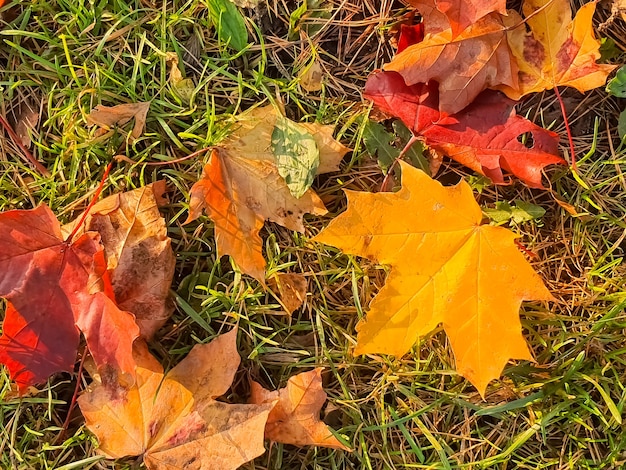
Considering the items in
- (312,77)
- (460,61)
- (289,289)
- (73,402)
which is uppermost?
(460,61)

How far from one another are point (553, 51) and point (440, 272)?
0.63 meters

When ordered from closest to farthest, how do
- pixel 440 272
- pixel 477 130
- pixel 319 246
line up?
pixel 440 272
pixel 477 130
pixel 319 246

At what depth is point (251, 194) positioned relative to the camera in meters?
1.54

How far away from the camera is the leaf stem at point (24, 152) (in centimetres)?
163

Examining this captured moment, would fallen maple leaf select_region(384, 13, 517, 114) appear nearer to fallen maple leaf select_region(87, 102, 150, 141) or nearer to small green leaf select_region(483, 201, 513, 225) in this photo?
small green leaf select_region(483, 201, 513, 225)

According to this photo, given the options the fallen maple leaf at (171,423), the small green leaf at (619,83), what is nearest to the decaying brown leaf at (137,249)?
the fallen maple leaf at (171,423)

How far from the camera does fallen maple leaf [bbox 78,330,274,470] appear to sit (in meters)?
1.48

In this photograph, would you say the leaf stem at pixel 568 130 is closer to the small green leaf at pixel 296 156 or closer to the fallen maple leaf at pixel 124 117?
the small green leaf at pixel 296 156

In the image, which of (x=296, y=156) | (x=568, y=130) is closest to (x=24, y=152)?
(x=296, y=156)

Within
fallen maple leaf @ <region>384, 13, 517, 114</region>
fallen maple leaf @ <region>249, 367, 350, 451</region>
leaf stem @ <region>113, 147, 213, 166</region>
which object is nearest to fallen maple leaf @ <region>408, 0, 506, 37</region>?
fallen maple leaf @ <region>384, 13, 517, 114</region>

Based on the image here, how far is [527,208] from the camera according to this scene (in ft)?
5.21

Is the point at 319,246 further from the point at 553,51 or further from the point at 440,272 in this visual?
the point at 553,51

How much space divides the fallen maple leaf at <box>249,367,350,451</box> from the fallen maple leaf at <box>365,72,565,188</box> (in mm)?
672

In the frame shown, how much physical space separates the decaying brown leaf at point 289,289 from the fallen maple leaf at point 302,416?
182 millimetres
